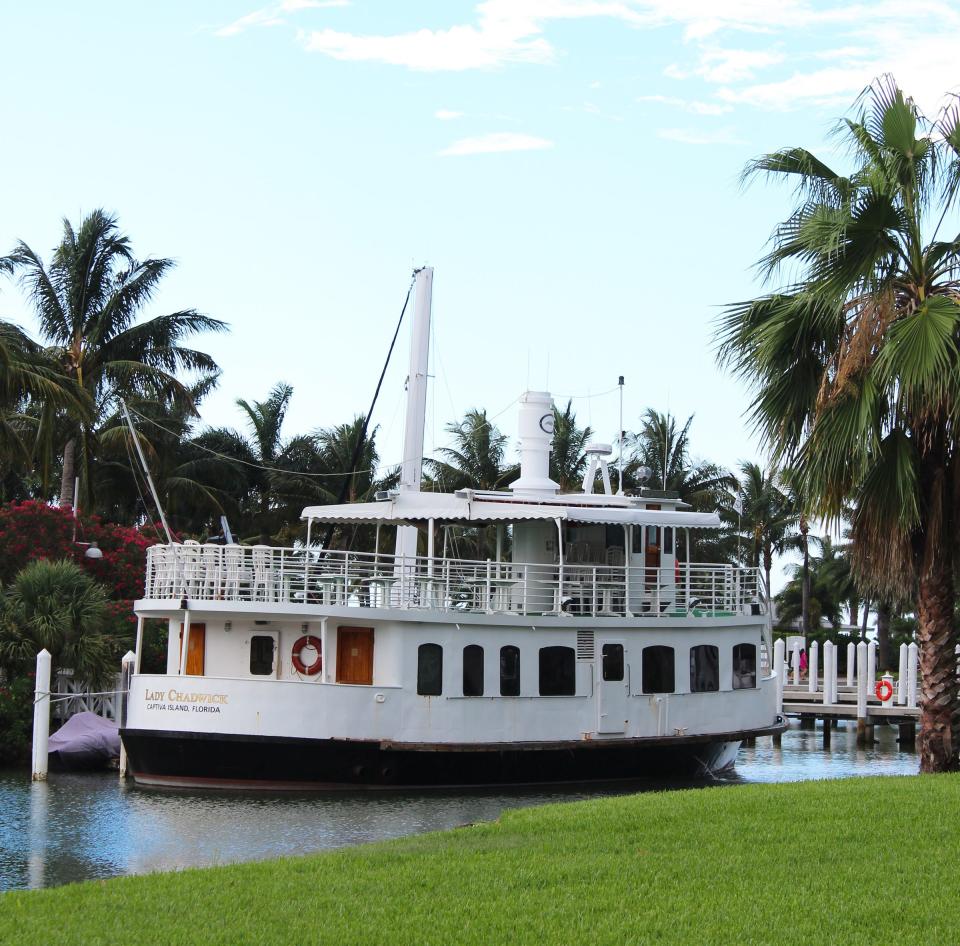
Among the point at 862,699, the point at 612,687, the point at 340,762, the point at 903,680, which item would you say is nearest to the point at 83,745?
the point at 340,762

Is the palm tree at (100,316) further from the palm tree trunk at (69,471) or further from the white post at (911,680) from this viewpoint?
the white post at (911,680)

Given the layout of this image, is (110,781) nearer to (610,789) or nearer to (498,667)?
(498,667)

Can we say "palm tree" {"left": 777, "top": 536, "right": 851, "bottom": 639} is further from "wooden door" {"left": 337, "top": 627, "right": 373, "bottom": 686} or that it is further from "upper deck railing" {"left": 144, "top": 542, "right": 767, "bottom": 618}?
"wooden door" {"left": 337, "top": 627, "right": 373, "bottom": 686}

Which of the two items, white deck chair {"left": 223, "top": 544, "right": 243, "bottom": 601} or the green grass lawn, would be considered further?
white deck chair {"left": 223, "top": 544, "right": 243, "bottom": 601}

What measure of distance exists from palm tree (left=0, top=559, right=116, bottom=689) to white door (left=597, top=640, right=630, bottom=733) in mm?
10113

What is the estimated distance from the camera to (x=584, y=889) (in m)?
10.8

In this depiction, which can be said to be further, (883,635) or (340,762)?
(883,635)

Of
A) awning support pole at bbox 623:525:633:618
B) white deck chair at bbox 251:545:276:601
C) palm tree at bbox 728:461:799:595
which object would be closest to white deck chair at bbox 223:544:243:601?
white deck chair at bbox 251:545:276:601

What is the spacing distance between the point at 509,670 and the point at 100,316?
Result: 21.8 m

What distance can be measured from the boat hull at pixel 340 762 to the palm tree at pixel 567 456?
29.7 metres

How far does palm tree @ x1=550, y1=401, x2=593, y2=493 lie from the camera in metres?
54.2

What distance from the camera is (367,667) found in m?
23.7

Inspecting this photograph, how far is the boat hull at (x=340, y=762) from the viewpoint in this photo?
74.2ft

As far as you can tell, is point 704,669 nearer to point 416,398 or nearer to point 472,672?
point 472,672
